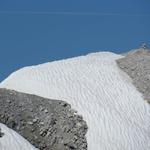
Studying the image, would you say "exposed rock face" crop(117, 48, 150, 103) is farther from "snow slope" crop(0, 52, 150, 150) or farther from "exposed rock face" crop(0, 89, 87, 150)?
"exposed rock face" crop(0, 89, 87, 150)

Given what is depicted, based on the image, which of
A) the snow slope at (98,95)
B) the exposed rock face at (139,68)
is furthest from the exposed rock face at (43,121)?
the exposed rock face at (139,68)

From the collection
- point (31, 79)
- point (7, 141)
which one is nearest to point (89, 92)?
point (31, 79)

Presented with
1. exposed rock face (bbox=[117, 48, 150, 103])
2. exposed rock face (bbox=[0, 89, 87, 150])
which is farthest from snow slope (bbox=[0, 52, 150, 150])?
exposed rock face (bbox=[0, 89, 87, 150])

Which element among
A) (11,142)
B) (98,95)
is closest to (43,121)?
(11,142)

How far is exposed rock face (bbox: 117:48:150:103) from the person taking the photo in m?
38.2

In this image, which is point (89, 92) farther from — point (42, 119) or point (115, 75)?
point (42, 119)

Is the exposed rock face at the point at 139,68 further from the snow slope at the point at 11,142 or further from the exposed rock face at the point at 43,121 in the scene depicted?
the snow slope at the point at 11,142

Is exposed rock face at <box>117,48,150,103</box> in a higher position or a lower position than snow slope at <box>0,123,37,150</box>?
higher

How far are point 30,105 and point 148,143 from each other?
7799 millimetres

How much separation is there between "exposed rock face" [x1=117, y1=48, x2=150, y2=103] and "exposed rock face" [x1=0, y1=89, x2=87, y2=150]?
7.59 m

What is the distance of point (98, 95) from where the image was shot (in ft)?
118

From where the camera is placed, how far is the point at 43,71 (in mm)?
38406

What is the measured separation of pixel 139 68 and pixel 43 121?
12577 millimetres

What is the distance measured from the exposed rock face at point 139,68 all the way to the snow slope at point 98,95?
0.52 meters
